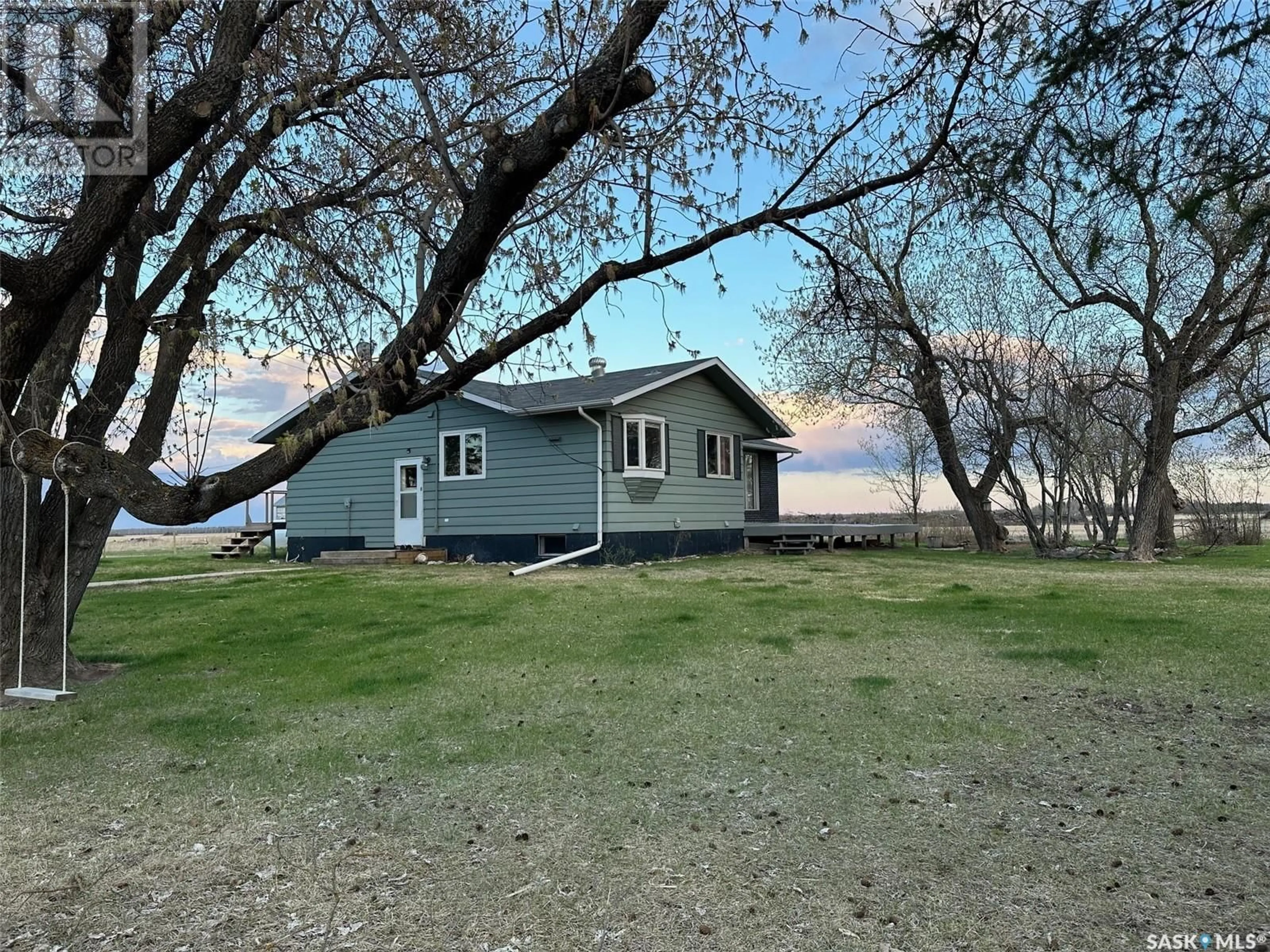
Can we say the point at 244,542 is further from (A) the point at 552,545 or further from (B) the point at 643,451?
(B) the point at 643,451

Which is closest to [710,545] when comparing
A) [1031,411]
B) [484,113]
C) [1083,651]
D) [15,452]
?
[1031,411]

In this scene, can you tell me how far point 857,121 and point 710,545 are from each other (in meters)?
15.4

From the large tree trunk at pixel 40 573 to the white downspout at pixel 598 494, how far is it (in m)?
9.80

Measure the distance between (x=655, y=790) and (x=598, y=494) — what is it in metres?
12.5

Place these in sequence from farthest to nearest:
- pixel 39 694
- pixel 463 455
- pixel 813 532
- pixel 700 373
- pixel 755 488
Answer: pixel 755 488
pixel 813 532
pixel 700 373
pixel 463 455
pixel 39 694

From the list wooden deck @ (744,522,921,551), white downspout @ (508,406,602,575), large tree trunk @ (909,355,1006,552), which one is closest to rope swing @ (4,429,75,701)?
white downspout @ (508,406,602,575)

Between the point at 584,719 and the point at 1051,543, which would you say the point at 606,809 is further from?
the point at 1051,543

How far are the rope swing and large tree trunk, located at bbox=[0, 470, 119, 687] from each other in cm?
1

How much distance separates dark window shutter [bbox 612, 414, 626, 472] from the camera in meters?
16.5

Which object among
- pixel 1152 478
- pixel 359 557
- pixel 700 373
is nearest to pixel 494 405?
pixel 359 557

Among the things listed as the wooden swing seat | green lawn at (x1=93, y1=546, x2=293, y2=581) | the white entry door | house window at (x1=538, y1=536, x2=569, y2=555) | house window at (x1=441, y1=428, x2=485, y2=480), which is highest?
house window at (x1=441, y1=428, x2=485, y2=480)

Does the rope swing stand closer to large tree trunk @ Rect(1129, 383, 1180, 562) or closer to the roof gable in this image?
the roof gable

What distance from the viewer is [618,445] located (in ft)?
54.4

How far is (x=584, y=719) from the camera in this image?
5051 mm
